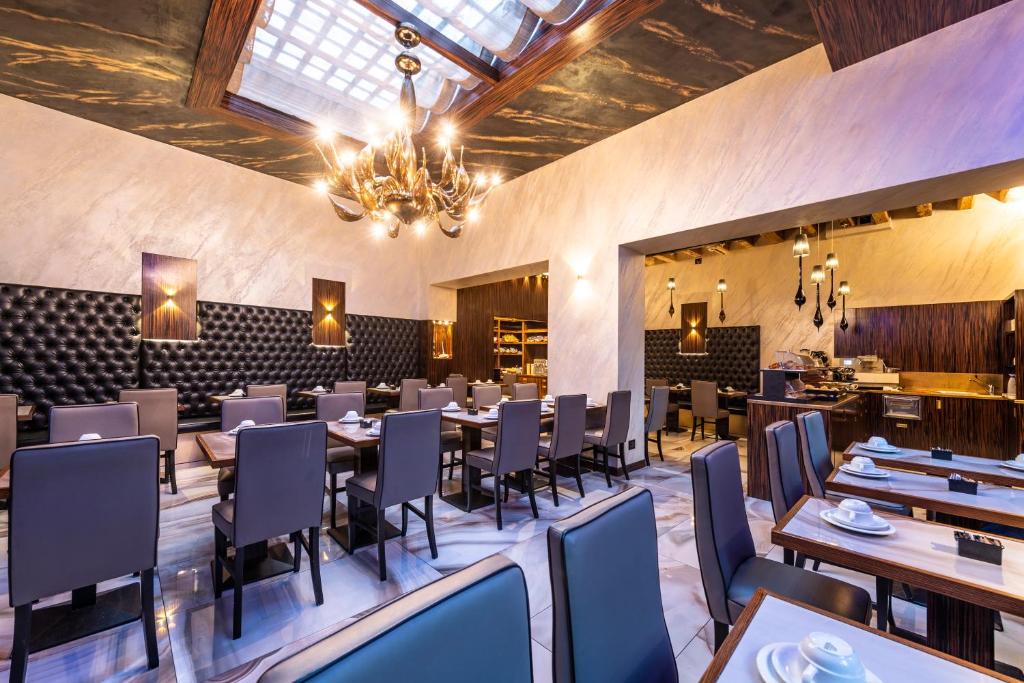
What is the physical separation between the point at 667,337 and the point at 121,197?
883 cm

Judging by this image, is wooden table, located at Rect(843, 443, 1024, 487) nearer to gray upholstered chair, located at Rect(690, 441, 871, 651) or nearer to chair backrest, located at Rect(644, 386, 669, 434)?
gray upholstered chair, located at Rect(690, 441, 871, 651)

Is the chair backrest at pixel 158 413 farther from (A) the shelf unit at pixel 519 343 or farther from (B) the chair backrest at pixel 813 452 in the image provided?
(A) the shelf unit at pixel 519 343

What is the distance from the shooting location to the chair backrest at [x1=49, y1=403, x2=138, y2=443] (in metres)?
2.85

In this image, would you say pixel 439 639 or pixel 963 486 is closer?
pixel 439 639

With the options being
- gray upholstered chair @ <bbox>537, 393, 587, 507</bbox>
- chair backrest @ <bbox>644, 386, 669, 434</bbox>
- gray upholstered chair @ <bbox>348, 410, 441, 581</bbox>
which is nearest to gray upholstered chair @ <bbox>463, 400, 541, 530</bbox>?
gray upholstered chair @ <bbox>537, 393, 587, 507</bbox>

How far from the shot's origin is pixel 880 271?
662 cm

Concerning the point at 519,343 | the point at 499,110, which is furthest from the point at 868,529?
the point at 519,343

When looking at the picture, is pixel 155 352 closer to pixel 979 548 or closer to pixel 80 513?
pixel 80 513

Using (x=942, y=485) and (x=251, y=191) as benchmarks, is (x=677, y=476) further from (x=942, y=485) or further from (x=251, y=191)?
(x=251, y=191)

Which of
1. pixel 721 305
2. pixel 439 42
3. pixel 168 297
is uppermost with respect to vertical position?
pixel 439 42

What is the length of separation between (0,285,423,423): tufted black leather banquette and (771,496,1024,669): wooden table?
6.17 metres

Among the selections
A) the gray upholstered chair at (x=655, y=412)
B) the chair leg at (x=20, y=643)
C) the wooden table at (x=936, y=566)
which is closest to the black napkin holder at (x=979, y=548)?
the wooden table at (x=936, y=566)

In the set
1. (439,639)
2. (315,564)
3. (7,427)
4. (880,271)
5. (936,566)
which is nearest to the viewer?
(439,639)

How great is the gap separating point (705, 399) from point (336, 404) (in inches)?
202
